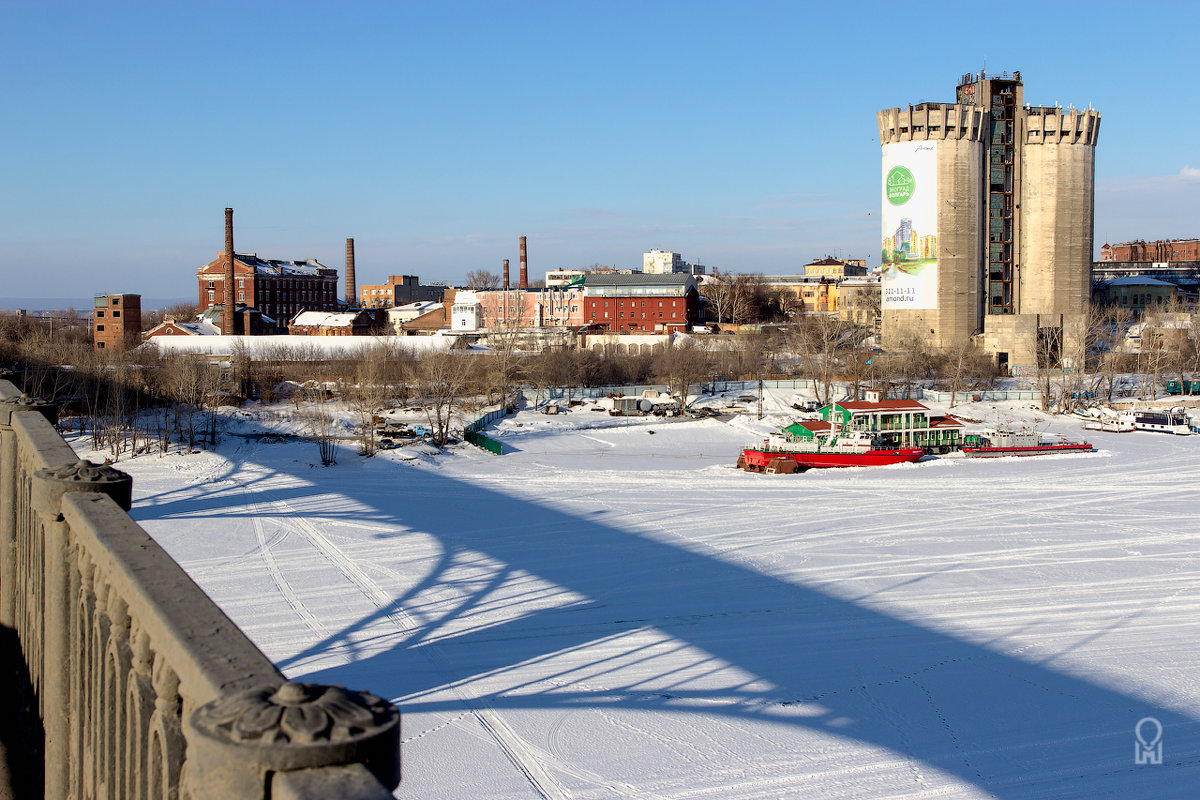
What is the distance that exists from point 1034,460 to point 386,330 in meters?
52.8

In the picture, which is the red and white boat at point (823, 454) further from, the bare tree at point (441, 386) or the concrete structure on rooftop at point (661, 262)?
the concrete structure on rooftop at point (661, 262)

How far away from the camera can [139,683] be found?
4.15 meters

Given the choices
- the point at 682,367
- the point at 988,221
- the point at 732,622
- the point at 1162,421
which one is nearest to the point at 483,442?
the point at 682,367

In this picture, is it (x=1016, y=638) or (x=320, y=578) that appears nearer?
(x=1016, y=638)

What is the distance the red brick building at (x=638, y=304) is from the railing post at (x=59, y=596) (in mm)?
75247

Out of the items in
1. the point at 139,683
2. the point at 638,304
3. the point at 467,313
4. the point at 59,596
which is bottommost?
the point at 59,596

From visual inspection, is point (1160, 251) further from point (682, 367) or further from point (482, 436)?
point (482, 436)

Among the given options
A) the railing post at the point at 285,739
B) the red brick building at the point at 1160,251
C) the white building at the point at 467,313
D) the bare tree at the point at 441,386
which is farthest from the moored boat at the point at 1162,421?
the red brick building at the point at 1160,251

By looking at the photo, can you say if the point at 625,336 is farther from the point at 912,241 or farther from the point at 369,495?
the point at 369,495

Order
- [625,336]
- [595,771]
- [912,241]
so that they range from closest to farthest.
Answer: [595,771] → [912,241] → [625,336]

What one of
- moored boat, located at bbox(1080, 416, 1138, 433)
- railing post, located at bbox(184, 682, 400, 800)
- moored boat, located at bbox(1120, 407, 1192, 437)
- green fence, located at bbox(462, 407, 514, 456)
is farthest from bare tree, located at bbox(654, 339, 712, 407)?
railing post, located at bbox(184, 682, 400, 800)

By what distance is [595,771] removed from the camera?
10.0 metres

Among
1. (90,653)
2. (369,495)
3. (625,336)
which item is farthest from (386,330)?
(90,653)

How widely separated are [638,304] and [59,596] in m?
77.2
